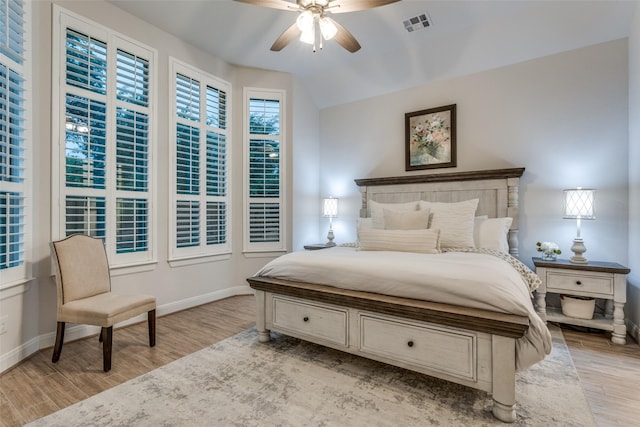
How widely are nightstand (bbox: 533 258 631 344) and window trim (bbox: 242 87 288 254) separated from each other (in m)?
3.08

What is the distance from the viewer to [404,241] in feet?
9.24

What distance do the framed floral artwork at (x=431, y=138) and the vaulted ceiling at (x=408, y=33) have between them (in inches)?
18.8

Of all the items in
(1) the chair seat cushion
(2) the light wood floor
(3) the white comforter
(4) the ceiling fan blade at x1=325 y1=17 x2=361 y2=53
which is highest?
(4) the ceiling fan blade at x1=325 y1=17 x2=361 y2=53

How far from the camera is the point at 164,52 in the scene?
3459 mm

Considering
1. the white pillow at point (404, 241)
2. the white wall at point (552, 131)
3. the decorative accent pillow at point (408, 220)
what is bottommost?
the white pillow at point (404, 241)

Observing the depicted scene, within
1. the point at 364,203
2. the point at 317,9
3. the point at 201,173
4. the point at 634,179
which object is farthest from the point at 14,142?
the point at 634,179

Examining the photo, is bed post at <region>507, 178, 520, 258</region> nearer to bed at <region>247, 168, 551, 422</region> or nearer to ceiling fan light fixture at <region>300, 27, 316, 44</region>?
bed at <region>247, 168, 551, 422</region>

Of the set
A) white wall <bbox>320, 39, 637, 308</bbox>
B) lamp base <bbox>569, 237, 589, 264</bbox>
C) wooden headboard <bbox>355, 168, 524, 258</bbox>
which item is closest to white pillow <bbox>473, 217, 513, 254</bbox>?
wooden headboard <bbox>355, 168, 524, 258</bbox>

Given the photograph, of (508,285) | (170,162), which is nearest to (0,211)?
(170,162)

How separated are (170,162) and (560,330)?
4.48 metres

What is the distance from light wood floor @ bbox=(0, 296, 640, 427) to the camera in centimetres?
178

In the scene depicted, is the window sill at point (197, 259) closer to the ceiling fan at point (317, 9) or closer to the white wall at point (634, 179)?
the ceiling fan at point (317, 9)

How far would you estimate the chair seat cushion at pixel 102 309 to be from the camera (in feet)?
→ 7.11

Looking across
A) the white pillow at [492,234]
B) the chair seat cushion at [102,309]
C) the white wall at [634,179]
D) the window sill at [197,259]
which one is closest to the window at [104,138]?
the window sill at [197,259]
